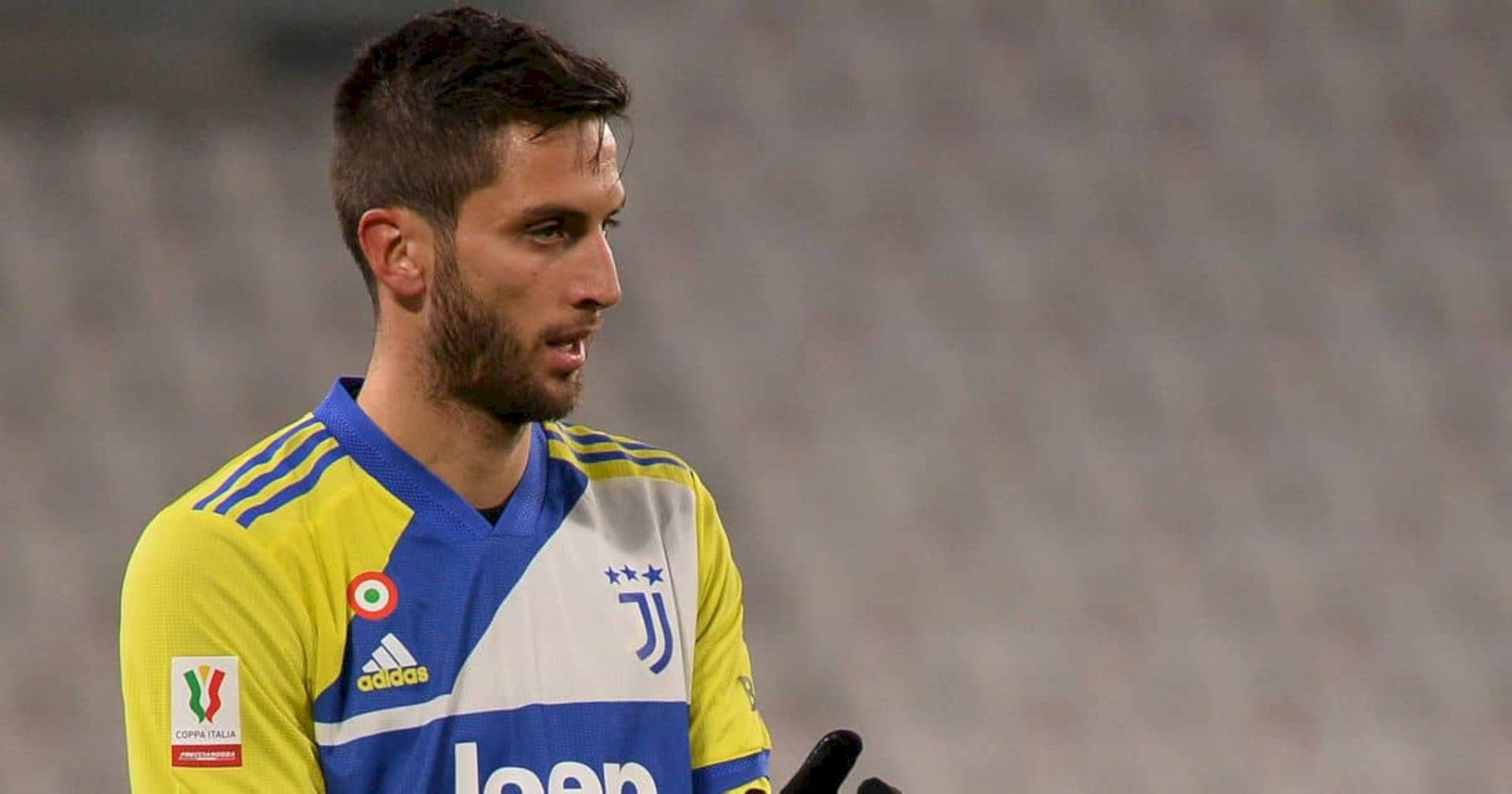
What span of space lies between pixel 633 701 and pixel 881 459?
2165mm

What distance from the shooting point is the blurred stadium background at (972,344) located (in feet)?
10.6

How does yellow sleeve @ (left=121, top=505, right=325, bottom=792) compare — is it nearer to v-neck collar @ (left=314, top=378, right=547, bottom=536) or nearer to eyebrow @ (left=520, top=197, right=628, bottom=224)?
v-neck collar @ (left=314, top=378, right=547, bottom=536)

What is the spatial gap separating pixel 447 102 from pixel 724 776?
1.64ft

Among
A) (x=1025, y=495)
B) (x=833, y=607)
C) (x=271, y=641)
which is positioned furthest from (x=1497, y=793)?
(x=271, y=641)

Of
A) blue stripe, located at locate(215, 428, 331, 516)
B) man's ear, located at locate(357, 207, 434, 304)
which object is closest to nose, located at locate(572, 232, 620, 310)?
man's ear, located at locate(357, 207, 434, 304)

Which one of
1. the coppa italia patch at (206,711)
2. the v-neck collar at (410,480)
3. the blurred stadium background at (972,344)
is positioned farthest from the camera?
the blurred stadium background at (972,344)

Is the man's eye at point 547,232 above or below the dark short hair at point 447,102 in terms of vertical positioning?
below

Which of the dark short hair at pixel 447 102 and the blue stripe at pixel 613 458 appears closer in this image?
the dark short hair at pixel 447 102

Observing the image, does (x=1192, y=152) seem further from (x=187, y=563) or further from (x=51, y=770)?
(x=187, y=563)

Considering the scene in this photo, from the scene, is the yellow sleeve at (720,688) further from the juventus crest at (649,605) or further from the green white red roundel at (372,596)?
the green white red roundel at (372,596)

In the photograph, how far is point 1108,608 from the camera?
351 centimetres

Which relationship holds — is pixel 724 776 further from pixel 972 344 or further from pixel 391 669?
pixel 972 344

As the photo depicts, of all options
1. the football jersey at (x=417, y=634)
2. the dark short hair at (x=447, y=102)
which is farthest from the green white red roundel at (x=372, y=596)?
the dark short hair at (x=447, y=102)

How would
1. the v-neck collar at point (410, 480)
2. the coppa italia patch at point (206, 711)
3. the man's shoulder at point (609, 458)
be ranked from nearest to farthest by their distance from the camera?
the coppa italia patch at point (206, 711)
the v-neck collar at point (410, 480)
the man's shoulder at point (609, 458)
